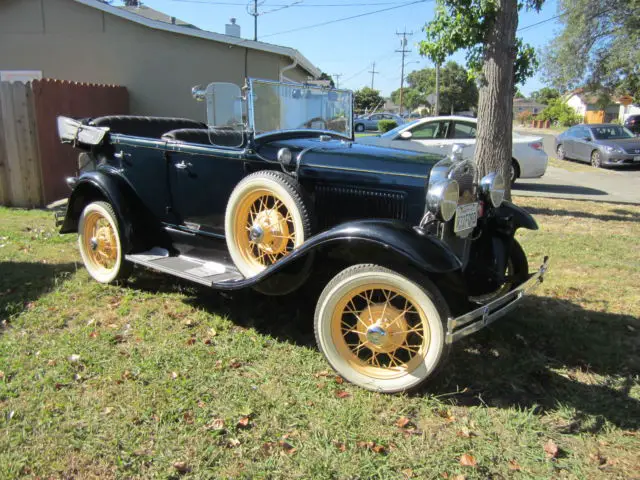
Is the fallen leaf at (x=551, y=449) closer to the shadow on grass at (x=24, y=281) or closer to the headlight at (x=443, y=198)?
the headlight at (x=443, y=198)

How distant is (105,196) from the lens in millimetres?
4340

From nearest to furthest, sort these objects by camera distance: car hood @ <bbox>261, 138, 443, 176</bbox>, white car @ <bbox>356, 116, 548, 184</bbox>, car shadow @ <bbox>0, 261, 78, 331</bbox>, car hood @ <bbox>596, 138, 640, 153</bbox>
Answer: car hood @ <bbox>261, 138, 443, 176</bbox> → car shadow @ <bbox>0, 261, 78, 331</bbox> → white car @ <bbox>356, 116, 548, 184</bbox> → car hood @ <bbox>596, 138, 640, 153</bbox>

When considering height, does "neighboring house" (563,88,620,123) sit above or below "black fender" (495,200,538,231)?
above

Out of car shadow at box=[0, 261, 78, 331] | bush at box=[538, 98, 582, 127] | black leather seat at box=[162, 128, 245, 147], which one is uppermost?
bush at box=[538, 98, 582, 127]

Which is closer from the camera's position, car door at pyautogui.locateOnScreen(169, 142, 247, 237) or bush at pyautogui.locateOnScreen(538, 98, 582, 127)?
car door at pyautogui.locateOnScreen(169, 142, 247, 237)

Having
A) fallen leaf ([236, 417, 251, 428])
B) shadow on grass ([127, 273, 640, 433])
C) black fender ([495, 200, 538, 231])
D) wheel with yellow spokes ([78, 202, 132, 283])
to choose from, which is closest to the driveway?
shadow on grass ([127, 273, 640, 433])

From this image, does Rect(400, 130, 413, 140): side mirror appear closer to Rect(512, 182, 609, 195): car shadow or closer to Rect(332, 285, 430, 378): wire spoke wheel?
Rect(512, 182, 609, 195): car shadow

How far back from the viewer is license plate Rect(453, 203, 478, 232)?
10.1 feet

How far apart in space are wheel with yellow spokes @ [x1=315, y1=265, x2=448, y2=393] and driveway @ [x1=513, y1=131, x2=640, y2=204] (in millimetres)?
8308

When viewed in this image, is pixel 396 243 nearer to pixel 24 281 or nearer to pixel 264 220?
pixel 264 220

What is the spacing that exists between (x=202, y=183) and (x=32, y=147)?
531 cm

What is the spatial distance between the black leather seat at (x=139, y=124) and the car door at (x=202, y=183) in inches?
44.0

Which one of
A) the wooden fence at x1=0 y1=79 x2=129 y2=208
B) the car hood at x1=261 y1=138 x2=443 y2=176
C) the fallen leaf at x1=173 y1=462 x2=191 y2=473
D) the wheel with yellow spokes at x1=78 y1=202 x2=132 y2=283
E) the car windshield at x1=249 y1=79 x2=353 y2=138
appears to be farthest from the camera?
the wooden fence at x1=0 y1=79 x2=129 y2=208

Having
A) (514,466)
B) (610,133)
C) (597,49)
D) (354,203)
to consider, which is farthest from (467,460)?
(597,49)
